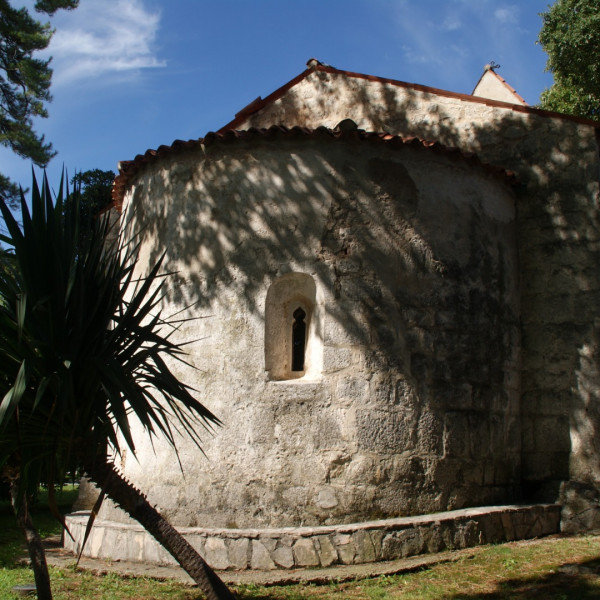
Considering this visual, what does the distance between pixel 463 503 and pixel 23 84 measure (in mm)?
15564

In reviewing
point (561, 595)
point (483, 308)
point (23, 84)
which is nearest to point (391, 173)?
point (483, 308)

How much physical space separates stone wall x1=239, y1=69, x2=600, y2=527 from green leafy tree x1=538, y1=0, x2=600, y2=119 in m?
8.98

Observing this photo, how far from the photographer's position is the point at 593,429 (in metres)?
8.22

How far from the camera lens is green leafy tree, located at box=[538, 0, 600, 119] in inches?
647

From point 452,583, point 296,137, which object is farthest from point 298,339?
point 452,583

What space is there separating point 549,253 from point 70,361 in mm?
6578

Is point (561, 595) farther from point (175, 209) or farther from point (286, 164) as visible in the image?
point (175, 209)

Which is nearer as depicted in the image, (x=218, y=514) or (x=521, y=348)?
(x=218, y=514)

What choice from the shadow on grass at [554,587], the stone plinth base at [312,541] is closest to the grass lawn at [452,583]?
the shadow on grass at [554,587]

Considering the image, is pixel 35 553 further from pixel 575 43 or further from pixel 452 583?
pixel 575 43

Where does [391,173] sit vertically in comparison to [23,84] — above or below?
below

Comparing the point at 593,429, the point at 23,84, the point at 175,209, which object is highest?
the point at 23,84

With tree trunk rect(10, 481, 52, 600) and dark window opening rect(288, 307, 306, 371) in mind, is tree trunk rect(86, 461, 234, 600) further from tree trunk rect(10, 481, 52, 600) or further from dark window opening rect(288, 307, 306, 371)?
dark window opening rect(288, 307, 306, 371)

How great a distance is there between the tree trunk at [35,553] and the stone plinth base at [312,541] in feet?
2.30
